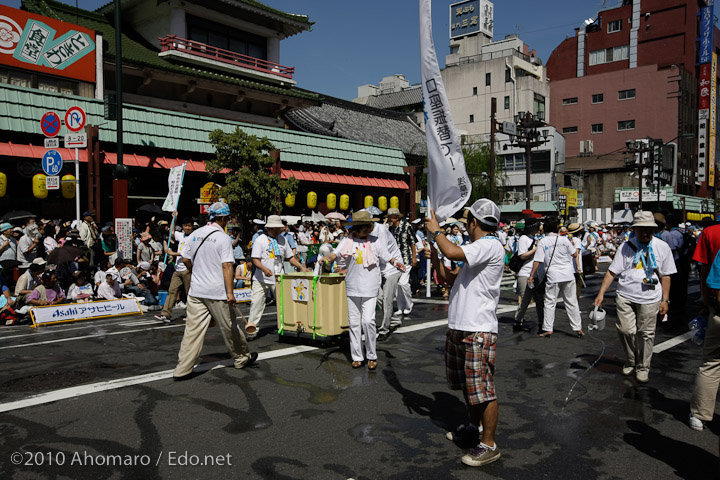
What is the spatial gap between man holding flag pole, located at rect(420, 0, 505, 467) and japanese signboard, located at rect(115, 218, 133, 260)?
499 inches

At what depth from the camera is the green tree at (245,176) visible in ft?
64.1

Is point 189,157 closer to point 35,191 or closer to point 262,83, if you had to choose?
point 35,191

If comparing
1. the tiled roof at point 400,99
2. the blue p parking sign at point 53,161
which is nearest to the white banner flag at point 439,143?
the blue p parking sign at point 53,161

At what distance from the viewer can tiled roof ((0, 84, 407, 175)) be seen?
55.7 ft

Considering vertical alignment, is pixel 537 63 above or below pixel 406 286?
above

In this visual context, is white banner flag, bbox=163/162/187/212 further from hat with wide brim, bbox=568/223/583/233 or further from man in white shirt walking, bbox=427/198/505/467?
man in white shirt walking, bbox=427/198/505/467

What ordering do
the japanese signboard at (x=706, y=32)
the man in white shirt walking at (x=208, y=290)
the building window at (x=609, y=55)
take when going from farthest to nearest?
the building window at (x=609, y=55) < the japanese signboard at (x=706, y=32) < the man in white shirt walking at (x=208, y=290)

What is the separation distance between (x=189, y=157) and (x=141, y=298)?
1032 centimetres

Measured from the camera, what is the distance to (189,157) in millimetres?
21547

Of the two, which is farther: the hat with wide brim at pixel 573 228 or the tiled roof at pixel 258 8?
the tiled roof at pixel 258 8

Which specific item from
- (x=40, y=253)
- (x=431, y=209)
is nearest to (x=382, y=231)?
(x=431, y=209)

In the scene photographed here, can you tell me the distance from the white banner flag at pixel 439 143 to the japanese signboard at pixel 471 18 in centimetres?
6762

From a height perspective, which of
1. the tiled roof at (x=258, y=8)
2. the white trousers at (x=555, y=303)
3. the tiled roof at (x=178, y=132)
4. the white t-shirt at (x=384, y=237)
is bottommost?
the white trousers at (x=555, y=303)

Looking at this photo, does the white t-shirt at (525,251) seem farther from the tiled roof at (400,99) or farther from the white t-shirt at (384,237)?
the tiled roof at (400,99)
